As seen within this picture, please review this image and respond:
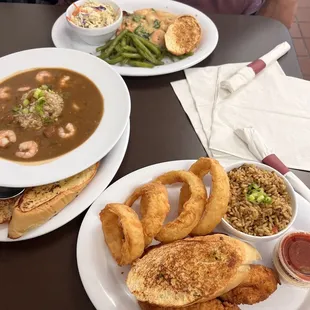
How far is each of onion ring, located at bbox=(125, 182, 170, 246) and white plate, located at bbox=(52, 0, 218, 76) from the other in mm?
922

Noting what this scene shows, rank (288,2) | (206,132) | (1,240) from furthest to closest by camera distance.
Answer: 1. (288,2)
2. (206,132)
3. (1,240)

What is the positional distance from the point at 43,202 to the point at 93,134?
0.41 metres

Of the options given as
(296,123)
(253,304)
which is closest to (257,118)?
(296,123)

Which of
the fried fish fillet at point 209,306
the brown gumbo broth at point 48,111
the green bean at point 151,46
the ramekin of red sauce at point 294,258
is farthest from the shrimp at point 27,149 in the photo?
the ramekin of red sauce at point 294,258

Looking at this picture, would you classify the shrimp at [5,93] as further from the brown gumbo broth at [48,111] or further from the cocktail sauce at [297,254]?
the cocktail sauce at [297,254]

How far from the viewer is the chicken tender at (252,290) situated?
1.37 metres

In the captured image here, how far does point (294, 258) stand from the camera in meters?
1.42

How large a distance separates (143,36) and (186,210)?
140cm

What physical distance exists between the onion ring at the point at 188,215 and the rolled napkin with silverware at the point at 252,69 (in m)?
0.84

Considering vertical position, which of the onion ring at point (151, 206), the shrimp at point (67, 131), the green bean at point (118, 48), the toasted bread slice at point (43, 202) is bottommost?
the toasted bread slice at point (43, 202)

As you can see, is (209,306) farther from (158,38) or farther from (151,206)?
(158,38)

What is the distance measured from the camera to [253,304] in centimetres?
141

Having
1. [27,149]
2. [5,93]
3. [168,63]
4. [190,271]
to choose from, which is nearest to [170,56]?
[168,63]

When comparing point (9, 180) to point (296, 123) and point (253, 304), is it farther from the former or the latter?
point (296, 123)
